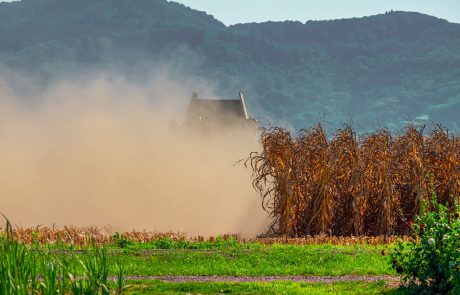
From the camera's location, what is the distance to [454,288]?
14.4m

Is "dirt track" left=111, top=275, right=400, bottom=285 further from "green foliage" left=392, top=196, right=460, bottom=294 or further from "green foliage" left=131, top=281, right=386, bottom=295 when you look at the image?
"green foliage" left=392, top=196, right=460, bottom=294

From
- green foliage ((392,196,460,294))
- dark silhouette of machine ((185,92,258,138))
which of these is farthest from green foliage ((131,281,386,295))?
dark silhouette of machine ((185,92,258,138))

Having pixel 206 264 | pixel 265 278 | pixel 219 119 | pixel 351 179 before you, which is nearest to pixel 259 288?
pixel 265 278

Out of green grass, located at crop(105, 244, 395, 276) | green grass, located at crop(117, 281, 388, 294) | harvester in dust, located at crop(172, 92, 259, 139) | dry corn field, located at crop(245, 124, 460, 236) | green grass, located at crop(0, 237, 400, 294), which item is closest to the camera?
green grass, located at crop(0, 237, 400, 294)

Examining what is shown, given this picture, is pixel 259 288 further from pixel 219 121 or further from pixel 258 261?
pixel 219 121

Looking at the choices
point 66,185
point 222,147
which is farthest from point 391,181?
point 222,147

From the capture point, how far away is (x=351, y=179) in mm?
28906

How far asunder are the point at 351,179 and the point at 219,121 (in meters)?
55.0

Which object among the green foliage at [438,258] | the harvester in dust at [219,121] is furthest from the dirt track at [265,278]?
the harvester in dust at [219,121]

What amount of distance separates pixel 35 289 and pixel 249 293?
5298 millimetres

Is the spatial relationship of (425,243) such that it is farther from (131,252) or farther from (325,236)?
(325,236)

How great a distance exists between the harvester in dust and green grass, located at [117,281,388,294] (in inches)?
2319

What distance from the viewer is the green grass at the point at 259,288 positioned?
16375 millimetres

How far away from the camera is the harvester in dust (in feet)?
259
